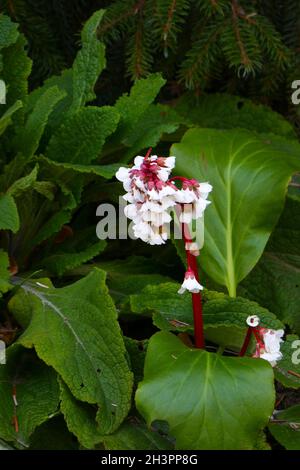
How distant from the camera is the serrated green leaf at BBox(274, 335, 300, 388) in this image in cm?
171

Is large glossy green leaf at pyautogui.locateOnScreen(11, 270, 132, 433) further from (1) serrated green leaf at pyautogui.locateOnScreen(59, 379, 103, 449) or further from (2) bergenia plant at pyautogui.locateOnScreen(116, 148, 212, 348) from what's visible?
(2) bergenia plant at pyautogui.locateOnScreen(116, 148, 212, 348)

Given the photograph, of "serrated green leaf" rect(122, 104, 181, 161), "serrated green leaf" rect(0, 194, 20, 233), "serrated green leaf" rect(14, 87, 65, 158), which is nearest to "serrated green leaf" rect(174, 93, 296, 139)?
"serrated green leaf" rect(122, 104, 181, 161)

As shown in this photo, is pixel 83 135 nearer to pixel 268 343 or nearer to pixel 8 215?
pixel 8 215

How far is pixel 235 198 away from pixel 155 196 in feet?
1.71

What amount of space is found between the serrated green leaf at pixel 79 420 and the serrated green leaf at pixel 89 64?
2.84 ft

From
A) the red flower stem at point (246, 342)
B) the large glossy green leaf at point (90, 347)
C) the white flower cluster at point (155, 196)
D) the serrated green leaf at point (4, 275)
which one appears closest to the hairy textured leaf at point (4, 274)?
the serrated green leaf at point (4, 275)

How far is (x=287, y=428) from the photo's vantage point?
1.73 metres

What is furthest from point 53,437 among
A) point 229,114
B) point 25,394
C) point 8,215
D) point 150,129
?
point 229,114

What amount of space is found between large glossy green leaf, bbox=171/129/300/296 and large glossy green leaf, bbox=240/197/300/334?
0.61ft

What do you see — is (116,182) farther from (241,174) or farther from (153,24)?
(153,24)

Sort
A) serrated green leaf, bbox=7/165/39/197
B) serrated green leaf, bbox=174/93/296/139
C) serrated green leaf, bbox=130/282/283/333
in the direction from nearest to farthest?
serrated green leaf, bbox=130/282/283/333 < serrated green leaf, bbox=7/165/39/197 < serrated green leaf, bbox=174/93/296/139

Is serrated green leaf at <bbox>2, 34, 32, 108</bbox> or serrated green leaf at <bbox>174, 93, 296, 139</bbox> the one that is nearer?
serrated green leaf at <bbox>2, 34, 32, 108</bbox>
